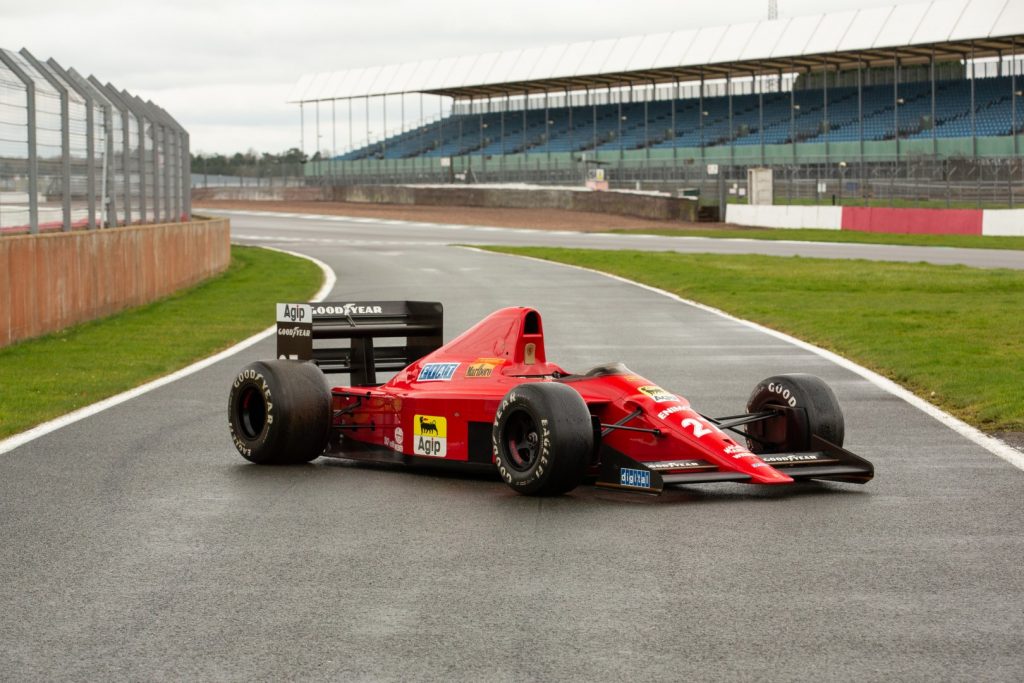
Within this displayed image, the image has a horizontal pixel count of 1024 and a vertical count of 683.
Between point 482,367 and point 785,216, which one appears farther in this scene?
point 785,216

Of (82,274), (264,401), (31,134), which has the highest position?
(31,134)

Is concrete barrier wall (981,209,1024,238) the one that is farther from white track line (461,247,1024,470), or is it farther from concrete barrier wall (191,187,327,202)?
concrete barrier wall (191,187,327,202)

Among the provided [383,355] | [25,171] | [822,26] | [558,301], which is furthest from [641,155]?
[383,355]

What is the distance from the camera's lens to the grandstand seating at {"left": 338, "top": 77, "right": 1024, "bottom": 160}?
66562 millimetres

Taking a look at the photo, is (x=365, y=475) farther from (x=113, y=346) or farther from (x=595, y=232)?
(x=595, y=232)

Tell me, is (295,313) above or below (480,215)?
below

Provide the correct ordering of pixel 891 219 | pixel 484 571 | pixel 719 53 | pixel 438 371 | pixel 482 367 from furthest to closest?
pixel 719 53
pixel 891 219
pixel 438 371
pixel 482 367
pixel 484 571

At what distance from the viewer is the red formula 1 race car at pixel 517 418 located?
790 centimetres

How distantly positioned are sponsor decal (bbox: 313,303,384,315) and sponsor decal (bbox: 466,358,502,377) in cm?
176

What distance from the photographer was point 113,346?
16984 mm

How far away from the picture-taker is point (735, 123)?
259 ft

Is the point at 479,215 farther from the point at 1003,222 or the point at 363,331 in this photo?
the point at 363,331

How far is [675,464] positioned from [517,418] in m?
0.87

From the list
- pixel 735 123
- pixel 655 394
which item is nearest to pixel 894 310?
pixel 655 394
